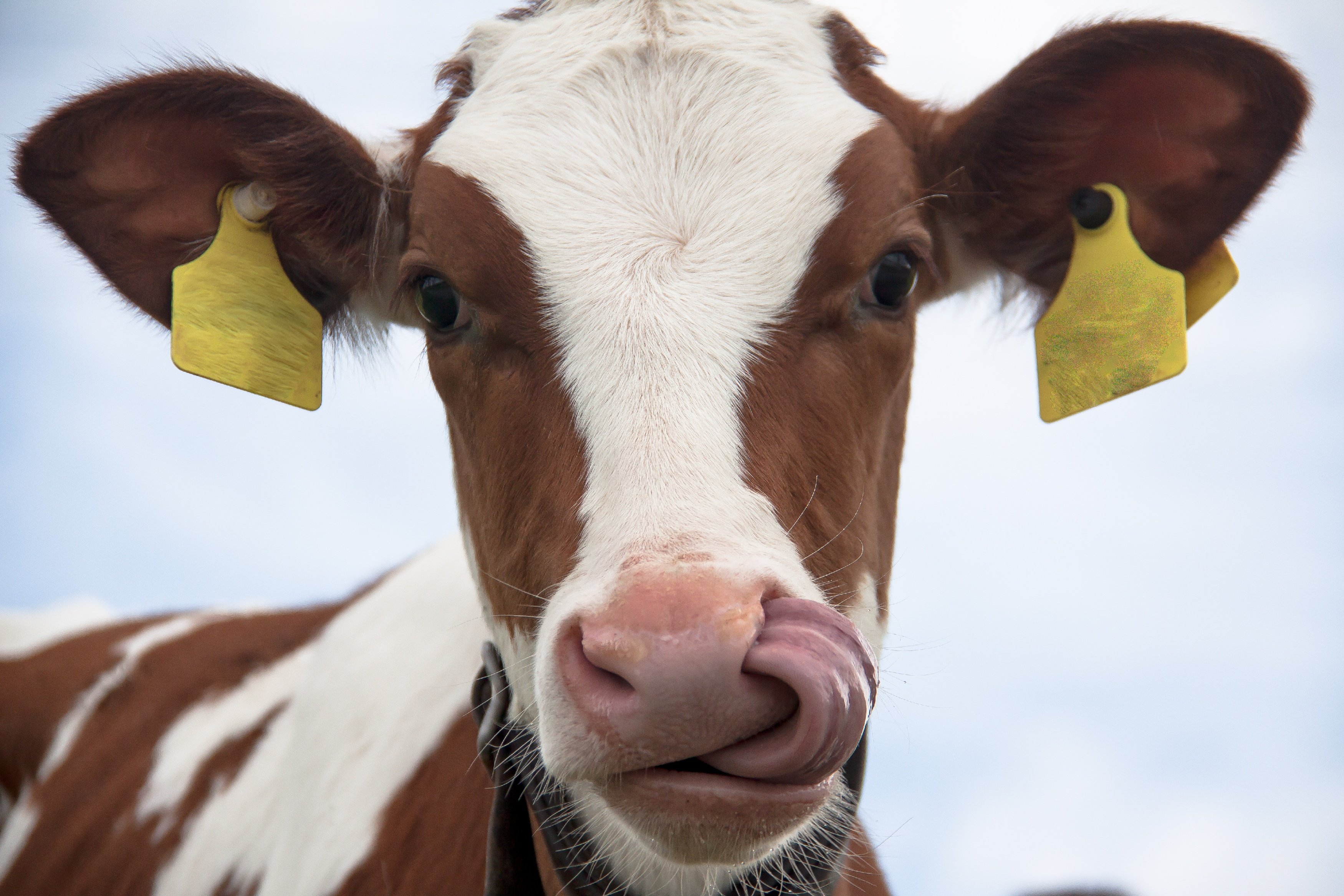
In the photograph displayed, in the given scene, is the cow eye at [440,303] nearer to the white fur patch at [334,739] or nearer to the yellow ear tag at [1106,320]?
the white fur patch at [334,739]

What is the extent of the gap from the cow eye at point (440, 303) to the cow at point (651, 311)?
0.01 m

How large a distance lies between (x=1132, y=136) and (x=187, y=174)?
2.57 m

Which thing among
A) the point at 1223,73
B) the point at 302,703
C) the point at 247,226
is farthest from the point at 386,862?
the point at 1223,73

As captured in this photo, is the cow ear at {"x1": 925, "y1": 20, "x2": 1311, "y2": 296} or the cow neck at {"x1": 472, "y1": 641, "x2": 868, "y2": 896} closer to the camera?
the cow neck at {"x1": 472, "y1": 641, "x2": 868, "y2": 896}

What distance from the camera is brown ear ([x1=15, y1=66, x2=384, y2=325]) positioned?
2635 mm

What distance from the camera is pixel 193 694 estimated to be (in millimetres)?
4699

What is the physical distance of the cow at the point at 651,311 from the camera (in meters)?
1.58

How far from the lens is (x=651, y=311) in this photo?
1.93 meters

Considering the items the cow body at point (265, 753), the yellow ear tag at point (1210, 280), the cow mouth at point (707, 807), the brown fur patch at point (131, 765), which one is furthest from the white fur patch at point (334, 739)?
the yellow ear tag at point (1210, 280)

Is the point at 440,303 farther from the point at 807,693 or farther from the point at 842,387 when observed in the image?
the point at 807,693

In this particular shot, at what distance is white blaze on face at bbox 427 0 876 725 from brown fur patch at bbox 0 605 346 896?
2780 mm

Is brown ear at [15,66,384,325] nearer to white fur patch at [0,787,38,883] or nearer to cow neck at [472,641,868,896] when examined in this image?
cow neck at [472,641,868,896]

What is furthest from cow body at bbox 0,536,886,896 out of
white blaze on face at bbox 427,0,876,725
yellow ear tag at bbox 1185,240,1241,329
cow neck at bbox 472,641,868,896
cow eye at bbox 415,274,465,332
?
yellow ear tag at bbox 1185,240,1241,329

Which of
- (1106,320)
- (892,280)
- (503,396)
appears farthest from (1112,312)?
(503,396)
